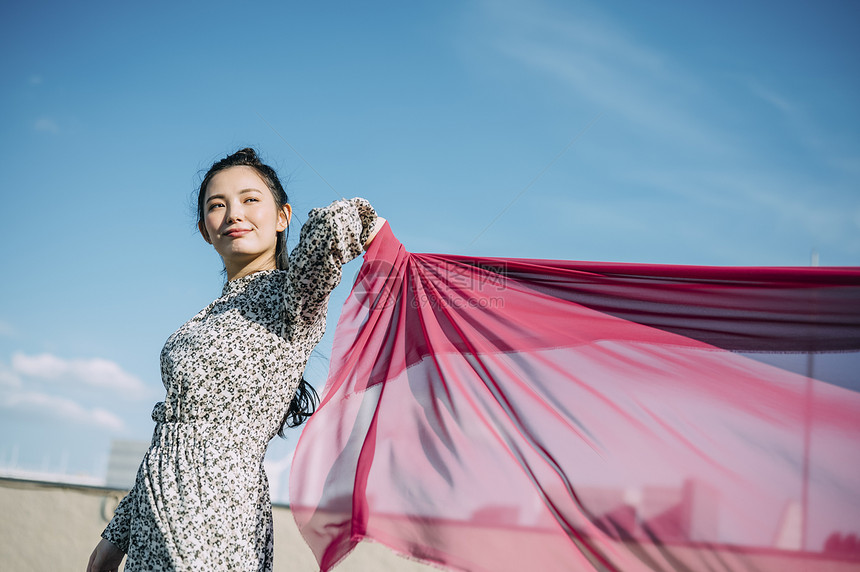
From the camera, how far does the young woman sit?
144 cm

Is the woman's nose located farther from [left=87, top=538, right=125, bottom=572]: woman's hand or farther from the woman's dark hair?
[left=87, top=538, right=125, bottom=572]: woman's hand

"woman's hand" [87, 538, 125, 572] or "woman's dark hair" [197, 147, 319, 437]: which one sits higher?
"woman's dark hair" [197, 147, 319, 437]

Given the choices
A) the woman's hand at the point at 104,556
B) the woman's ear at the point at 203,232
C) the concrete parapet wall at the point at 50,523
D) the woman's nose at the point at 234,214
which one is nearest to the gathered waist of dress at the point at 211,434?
the woman's hand at the point at 104,556

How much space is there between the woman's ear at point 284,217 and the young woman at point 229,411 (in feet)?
0.77

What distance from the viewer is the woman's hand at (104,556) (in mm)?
1732

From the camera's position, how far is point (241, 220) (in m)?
1.83

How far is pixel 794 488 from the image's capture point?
1830 mm

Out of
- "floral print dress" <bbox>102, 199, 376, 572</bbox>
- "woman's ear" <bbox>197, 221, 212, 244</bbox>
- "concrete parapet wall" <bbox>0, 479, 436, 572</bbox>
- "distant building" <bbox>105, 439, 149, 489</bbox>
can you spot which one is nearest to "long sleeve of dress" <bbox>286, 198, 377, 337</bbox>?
"floral print dress" <bbox>102, 199, 376, 572</bbox>

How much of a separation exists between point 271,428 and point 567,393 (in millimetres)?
894

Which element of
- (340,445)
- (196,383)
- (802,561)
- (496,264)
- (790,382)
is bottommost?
(802,561)

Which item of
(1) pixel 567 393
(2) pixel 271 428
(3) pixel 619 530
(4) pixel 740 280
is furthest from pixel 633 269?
(2) pixel 271 428

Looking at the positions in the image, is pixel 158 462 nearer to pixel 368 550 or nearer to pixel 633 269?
pixel 633 269

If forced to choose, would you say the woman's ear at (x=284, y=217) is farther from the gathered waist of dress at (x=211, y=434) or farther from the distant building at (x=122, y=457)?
the distant building at (x=122, y=457)

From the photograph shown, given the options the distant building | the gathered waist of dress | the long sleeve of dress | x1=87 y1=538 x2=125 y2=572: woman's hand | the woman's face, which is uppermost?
the woman's face
